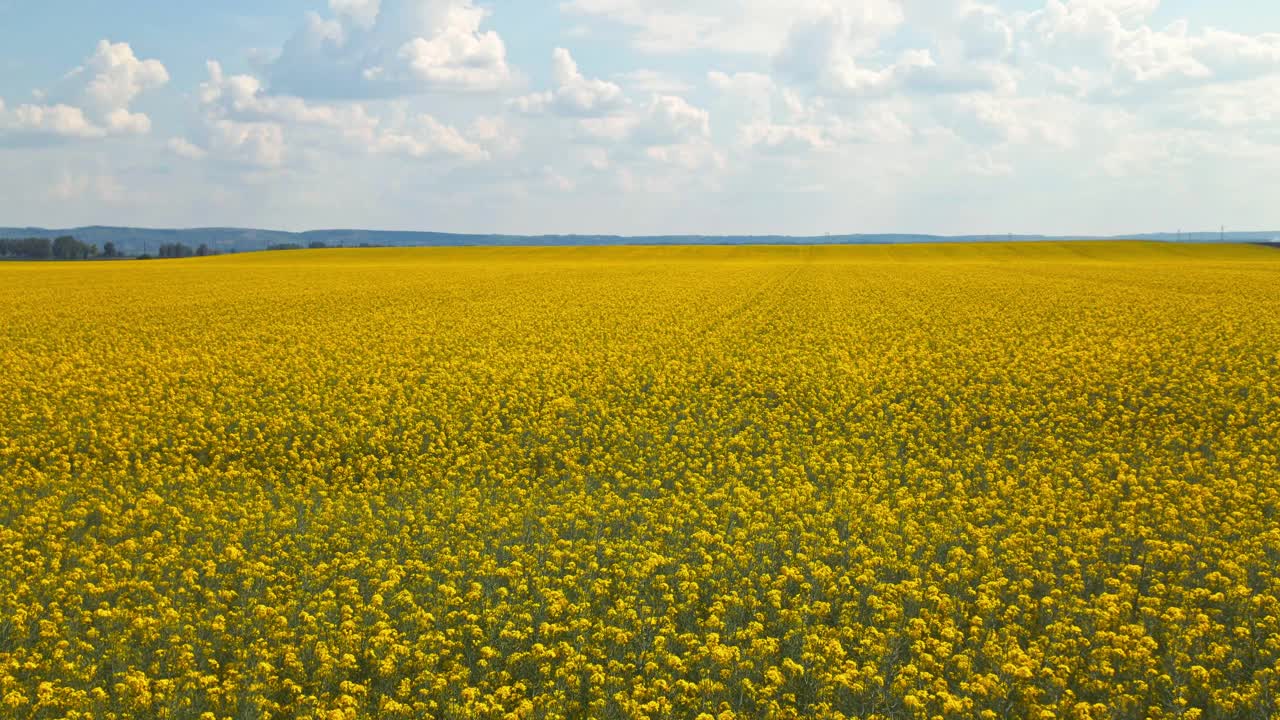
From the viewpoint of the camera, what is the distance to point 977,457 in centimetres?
1382

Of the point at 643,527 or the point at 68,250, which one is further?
the point at 68,250

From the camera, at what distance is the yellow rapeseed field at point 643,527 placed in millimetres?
7328

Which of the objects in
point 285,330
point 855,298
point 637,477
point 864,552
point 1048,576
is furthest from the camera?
point 855,298

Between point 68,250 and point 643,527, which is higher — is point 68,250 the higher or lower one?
the higher one

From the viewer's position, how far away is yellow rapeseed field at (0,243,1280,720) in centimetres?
733

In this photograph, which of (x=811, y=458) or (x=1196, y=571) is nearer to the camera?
(x=1196, y=571)

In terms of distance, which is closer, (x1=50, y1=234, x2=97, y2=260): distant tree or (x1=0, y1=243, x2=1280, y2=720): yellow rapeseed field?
(x1=0, y1=243, x2=1280, y2=720): yellow rapeseed field

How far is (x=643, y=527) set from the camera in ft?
34.6

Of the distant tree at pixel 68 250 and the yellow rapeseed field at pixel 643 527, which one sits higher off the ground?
the distant tree at pixel 68 250

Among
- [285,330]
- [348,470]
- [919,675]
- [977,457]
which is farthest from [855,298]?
[919,675]

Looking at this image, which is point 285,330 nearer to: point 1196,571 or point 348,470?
point 348,470

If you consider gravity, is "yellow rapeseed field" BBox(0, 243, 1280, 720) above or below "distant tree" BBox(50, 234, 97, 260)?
below

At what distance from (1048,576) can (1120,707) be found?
2.22 m

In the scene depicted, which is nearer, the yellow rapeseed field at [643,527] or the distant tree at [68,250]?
the yellow rapeseed field at [643,527]
